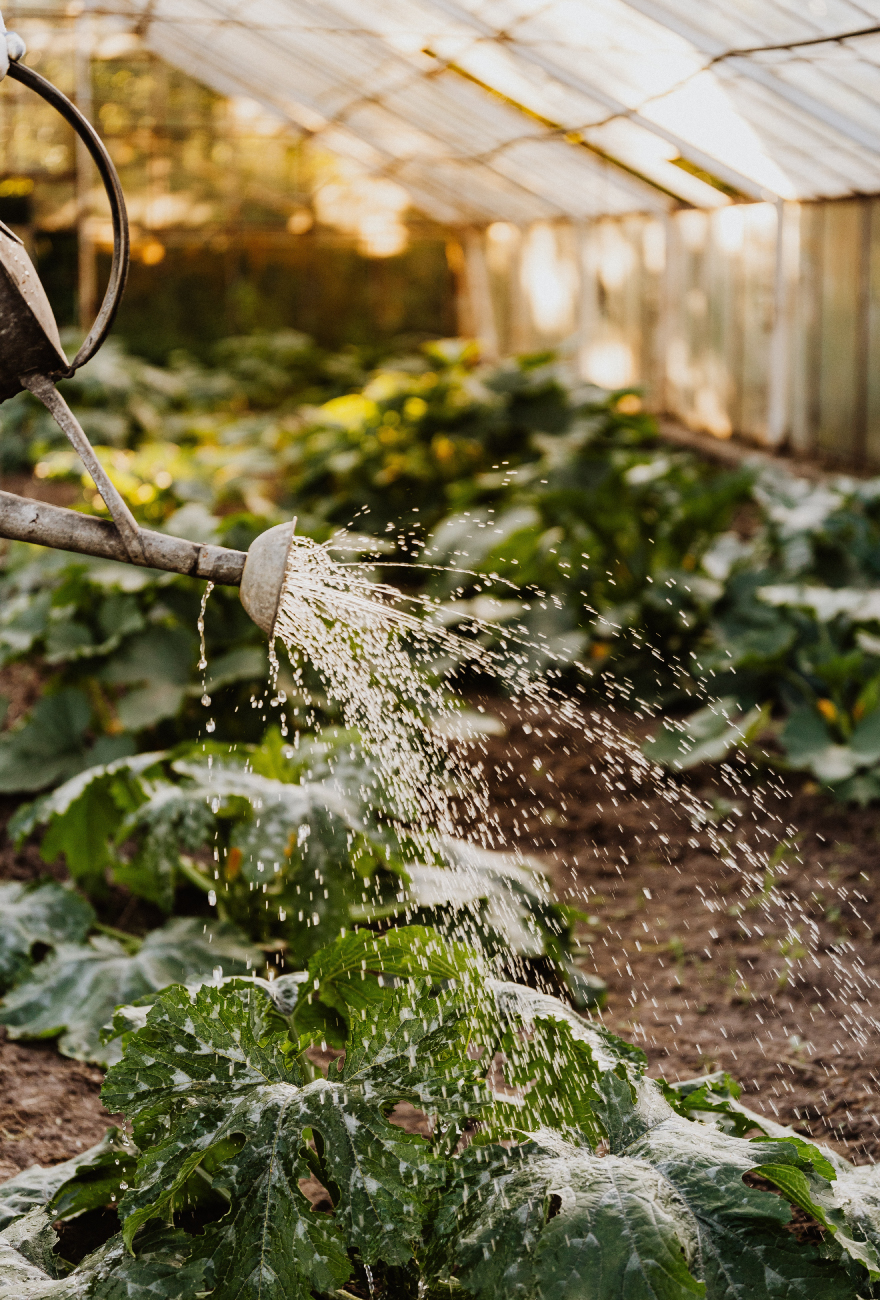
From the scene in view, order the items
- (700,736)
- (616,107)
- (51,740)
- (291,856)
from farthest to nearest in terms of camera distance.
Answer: (616,107) → (700,736) → (51,740) → (291,856)

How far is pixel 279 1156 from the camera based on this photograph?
5.05 ft

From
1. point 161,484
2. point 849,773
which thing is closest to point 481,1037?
point 849,773

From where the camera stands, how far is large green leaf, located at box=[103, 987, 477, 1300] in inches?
58.7

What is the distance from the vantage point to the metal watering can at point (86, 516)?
169cm

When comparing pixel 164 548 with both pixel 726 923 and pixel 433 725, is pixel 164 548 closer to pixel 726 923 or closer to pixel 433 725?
pixel 433 725

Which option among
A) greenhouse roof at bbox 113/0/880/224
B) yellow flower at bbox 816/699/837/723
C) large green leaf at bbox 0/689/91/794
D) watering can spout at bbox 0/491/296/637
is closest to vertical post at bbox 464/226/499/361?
greenhouse roof at bbox 113/0/880/224

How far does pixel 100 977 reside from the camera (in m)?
2.48

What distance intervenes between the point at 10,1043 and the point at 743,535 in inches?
238

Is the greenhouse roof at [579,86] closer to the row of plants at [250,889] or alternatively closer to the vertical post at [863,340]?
the vertical post at [863,340]

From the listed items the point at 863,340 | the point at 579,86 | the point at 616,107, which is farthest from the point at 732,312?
the point at 579,86

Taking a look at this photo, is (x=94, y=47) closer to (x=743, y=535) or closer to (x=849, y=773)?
(x=743, y=535)

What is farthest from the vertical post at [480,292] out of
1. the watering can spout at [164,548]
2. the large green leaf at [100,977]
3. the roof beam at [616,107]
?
the watering can spout at [164,548]

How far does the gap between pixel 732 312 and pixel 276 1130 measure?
924cm

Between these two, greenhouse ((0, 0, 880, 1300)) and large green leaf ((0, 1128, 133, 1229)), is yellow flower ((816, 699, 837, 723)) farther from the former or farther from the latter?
large green leaf ((0, 1128, 133, 1229))
